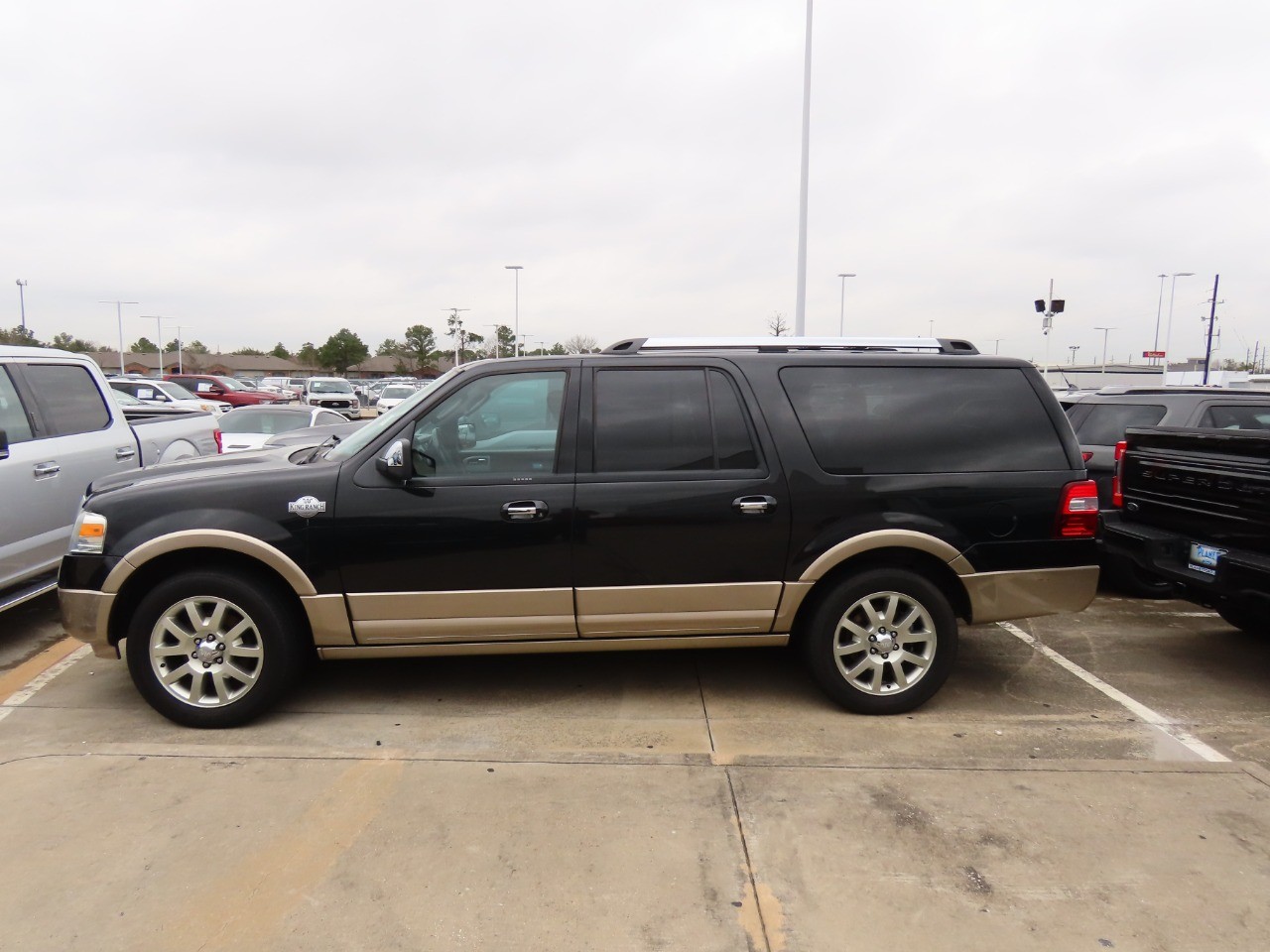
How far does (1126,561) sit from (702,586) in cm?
302

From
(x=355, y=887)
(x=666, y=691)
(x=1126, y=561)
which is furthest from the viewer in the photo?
(x=1126, y=561)

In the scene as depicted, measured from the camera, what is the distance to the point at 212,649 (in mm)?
3996

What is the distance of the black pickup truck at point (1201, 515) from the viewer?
436cm

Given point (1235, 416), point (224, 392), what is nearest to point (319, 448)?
point (1235, 416)

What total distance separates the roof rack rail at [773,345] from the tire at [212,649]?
2190 millimetres

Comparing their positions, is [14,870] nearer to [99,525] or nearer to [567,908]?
[99,525]

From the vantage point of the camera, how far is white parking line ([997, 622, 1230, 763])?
390cm

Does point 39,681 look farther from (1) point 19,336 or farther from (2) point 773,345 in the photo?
(1) point 19,336

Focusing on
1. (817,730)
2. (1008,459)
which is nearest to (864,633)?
(817,730)

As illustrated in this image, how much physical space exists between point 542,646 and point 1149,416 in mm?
5675

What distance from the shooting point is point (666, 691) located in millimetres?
4555

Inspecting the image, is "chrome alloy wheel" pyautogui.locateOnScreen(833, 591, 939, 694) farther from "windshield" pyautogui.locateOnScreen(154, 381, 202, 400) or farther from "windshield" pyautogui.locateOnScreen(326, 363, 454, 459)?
"windshield" pyautogui.locateOnScreen(154, 381, 202, 400)

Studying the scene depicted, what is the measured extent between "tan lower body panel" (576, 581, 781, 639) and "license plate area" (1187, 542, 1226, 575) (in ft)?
8.36

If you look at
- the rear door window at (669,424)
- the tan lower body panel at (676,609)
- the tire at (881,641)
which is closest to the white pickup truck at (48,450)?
the tan lower body panel at (676,609)
